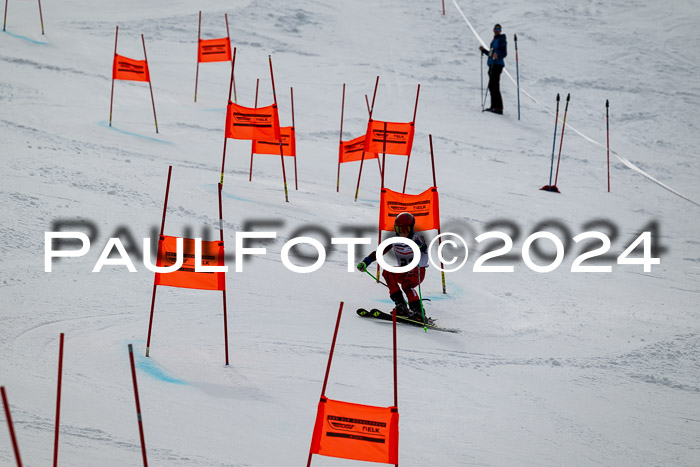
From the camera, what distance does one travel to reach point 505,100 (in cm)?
2089

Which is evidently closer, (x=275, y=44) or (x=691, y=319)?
(x=691, y=319)

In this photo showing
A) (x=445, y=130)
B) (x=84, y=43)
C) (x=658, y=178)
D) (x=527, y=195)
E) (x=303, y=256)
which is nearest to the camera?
(x=303, y=256)

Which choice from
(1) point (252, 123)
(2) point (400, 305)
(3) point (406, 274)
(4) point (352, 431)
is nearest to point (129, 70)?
(1) point (252, 123)

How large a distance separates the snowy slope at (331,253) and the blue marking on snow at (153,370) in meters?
0.03

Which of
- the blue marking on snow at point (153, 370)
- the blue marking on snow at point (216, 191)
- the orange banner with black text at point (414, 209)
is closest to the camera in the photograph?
the blue marking on snow at point (153, 370)

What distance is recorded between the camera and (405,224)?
29.1 ft

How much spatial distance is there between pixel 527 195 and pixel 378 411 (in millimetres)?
10738

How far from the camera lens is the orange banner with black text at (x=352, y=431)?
16.0ft

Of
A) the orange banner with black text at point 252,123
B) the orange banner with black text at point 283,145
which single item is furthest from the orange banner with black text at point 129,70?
the orange banner with black text at point 252,123

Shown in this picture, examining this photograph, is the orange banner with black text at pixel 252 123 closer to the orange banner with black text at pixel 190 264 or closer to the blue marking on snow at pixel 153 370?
the orange banner with black text at pixel 190 264

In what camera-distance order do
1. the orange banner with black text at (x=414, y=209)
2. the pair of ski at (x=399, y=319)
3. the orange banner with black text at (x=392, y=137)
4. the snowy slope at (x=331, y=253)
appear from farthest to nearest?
1. the orange banner with black text at (x=392, y=137)
2. the orange banner with black text at (x=414, y=209)
3. the pair of ski at (x=399, y=319)
4. the snowy slope at (x=331, y=253)

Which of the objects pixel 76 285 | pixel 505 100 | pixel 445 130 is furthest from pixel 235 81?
pixel 76 285

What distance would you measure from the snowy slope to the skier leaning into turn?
0.98 ft

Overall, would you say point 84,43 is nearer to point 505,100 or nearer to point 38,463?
point 505,100
